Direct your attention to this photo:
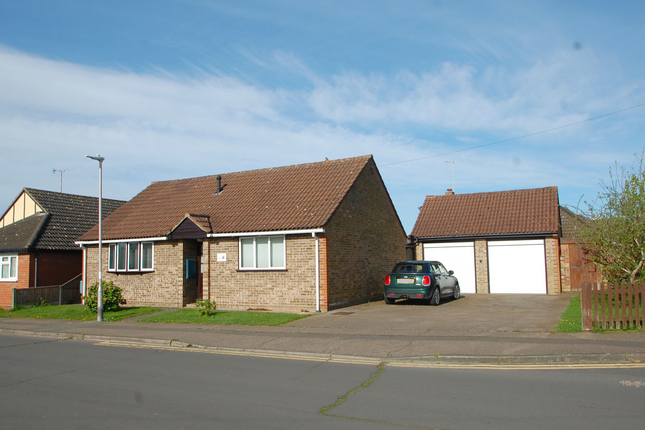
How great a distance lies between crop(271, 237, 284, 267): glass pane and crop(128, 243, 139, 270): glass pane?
6.70 m

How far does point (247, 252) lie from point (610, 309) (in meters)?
11.9

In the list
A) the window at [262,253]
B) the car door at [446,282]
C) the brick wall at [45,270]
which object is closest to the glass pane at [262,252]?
the window at [262,253]

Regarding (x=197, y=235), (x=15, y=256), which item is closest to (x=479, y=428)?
(x=197, y=235)

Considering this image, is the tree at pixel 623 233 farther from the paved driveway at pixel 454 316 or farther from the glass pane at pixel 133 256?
the glass pane at pixel 133 256

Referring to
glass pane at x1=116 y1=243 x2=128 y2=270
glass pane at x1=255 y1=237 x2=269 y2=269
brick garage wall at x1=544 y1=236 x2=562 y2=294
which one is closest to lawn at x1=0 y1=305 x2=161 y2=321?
glass pane at x1=116 y1=243 x2=128 y2=270

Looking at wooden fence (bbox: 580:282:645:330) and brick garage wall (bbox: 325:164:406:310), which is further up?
brick garage wall (bbox: 325:164:406:310)

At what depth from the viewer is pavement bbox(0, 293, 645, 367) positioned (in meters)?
9.55

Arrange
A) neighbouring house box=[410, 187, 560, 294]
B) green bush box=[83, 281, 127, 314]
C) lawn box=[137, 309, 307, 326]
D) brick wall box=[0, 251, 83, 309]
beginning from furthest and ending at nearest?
brick wall box=[0, 251, 83, 309], neighbouring house box=[410, 187, 560, 294], green bush box=[83, 281, 127, 314], lawn box=[137, 309, 307, 326]

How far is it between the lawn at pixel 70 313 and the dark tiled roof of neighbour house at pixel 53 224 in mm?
4572

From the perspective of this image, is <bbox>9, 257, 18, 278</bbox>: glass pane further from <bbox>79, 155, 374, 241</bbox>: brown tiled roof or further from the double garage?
the double garage

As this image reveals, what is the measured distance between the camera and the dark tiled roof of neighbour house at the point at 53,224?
84.7ft

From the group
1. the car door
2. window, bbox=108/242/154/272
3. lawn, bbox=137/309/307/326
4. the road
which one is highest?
window, bbox=108/242/154/272

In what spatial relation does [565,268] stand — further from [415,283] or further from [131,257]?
[131,257]

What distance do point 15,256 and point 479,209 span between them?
23.3 metres
